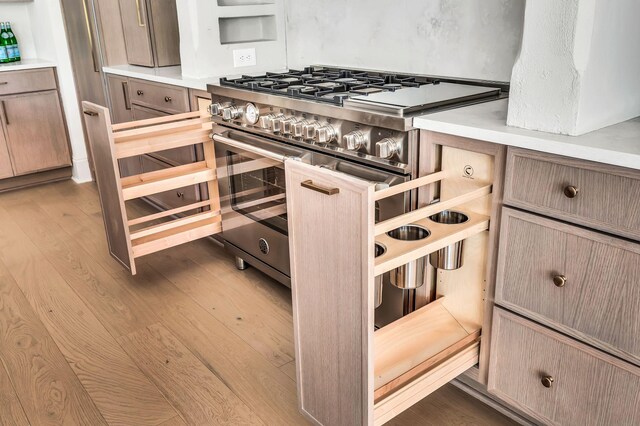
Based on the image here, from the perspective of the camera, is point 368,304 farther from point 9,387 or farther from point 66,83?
point 66,83

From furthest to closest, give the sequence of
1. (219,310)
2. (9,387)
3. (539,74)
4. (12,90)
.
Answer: (12,90)
(219,310)
(9,387)
(539,74)

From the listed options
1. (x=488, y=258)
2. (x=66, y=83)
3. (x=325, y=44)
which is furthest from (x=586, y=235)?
(x=66, y=83)

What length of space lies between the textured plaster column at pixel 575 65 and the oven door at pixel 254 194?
0.83 metres

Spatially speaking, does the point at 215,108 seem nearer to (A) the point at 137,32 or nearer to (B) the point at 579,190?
(A) the point at 137,32

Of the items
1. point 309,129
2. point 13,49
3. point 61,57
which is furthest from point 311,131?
point 13,49

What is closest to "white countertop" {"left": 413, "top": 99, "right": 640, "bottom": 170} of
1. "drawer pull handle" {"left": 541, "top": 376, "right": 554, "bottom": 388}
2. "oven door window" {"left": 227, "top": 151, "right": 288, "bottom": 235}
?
"drawer pull handle" {"left": 541, "top": 376, "right": 554, "bottom": 388}

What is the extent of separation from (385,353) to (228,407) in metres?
0.52

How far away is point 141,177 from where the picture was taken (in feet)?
7.87

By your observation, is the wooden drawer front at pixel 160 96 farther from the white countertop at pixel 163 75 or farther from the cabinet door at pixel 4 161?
the cabinet door at pixel 4 161

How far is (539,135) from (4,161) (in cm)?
352

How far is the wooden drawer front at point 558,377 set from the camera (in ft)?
3.96

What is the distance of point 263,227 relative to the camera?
2.18 m

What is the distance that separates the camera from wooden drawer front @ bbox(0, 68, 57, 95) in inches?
139

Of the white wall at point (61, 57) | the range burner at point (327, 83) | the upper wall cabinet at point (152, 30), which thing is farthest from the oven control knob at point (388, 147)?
the white wall at point (61, 57)
